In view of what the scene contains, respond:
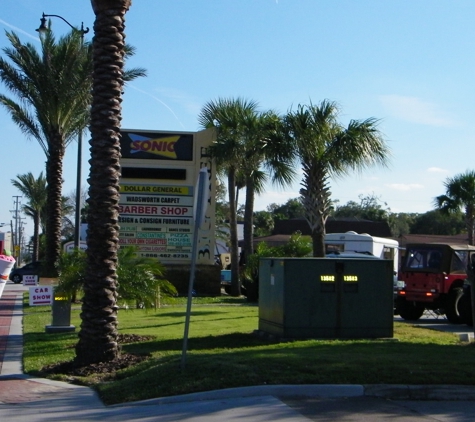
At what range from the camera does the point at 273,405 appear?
29.0 feet

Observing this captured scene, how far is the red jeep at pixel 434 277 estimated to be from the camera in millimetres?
20766

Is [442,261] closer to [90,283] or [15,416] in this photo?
[90,283]

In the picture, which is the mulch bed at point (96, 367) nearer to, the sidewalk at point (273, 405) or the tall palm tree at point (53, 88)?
the sidewalk at point (273, 405)

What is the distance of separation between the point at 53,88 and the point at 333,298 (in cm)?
1695

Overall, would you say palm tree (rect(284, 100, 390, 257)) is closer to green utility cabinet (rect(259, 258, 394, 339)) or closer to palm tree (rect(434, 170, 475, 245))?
green utility cabinet (rect(259, 258, 394, 339))

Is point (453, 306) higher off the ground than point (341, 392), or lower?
higher

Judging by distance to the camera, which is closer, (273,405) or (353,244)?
(273,405)

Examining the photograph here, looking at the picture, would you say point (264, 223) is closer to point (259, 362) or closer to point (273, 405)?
point (259, 362)

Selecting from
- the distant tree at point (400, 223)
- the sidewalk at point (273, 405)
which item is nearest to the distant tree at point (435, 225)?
the distant tree at point (400, 223)

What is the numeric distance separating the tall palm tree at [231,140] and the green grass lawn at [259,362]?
52.6 feet

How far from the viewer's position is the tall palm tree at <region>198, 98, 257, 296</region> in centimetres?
3180

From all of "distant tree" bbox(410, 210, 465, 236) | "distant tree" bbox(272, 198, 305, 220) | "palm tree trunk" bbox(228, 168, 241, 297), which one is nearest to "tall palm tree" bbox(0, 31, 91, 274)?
"palm tree trunk" bbox(228, 168, 241, 297)

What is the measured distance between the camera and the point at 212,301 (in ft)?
95.8

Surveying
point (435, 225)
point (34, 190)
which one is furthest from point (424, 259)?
point (435, 225)
